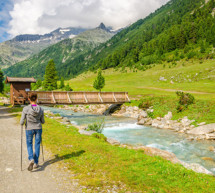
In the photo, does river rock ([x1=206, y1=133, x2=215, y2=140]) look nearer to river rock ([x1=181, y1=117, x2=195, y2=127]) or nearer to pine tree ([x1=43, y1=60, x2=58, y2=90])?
river rock ([x1=181, y1=117, x2=195, y2=127])

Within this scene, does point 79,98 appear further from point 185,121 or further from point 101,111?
point 185,121

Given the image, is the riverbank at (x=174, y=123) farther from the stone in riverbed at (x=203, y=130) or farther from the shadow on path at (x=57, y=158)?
the shadow on path at (x=57, y=158)

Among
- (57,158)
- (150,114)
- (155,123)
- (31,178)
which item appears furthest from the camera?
(150,114)

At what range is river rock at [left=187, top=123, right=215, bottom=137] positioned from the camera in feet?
65.9

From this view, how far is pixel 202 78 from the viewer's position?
227 ft

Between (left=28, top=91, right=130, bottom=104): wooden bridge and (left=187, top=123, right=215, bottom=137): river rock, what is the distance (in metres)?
19.4

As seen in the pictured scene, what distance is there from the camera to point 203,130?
20609mm

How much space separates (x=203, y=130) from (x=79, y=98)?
Result: 24496 millimetres

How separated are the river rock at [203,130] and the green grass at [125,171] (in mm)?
13840

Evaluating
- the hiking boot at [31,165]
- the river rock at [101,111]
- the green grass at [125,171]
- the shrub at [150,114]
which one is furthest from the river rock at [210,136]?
the river rock at [101,111]

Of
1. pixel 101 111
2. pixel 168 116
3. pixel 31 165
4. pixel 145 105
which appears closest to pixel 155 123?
pixel 168 116

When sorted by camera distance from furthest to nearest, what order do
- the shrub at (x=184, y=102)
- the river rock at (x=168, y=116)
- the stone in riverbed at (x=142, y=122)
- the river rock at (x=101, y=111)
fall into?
1. the river rock at (x=101, y=111)
2. the stone in riverbed at (x=142, y=122)
3. the shrub at (x=184, y=102)
4. the river rock at (x=168, y=116)

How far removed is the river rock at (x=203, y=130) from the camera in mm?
20094

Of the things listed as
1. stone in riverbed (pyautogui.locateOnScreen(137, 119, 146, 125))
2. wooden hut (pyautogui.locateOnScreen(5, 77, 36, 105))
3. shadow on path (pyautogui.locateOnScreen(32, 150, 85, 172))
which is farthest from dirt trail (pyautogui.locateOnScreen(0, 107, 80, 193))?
wooden hut (pyautogui.locateOnScreen(5, 77, 36, 105))
